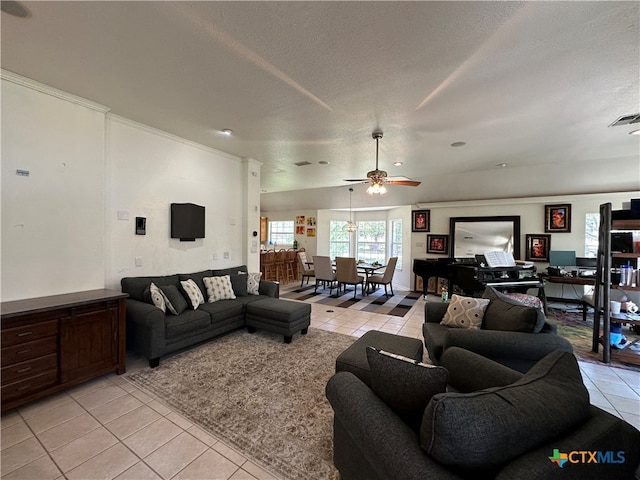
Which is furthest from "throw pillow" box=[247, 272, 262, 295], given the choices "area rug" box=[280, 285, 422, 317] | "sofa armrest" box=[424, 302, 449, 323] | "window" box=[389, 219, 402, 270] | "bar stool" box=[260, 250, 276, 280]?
"window" box=[389, 219, 402, 270]

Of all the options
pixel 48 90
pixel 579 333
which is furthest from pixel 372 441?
pixel 579 333

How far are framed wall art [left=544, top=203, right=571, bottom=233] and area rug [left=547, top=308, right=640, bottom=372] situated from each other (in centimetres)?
182

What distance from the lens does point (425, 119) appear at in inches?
126

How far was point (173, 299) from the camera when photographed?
3387mm

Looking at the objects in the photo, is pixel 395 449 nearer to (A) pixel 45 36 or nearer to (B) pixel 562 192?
(A) pixel 45 36

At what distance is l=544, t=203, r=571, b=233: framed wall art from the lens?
6.00 metres

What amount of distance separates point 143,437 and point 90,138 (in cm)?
308

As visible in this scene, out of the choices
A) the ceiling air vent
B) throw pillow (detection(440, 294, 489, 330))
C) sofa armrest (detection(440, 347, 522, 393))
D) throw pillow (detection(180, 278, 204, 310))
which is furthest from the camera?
throw pillow (detection(180, 278, 204, 310))

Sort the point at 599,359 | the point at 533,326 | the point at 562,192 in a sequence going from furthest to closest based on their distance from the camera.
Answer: the point at 562,192 < the point at 599,359 < the point at 533,326

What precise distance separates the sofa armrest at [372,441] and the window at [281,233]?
9013mm

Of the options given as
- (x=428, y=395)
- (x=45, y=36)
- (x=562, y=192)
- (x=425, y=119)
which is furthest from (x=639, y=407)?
(x=45, y=36)

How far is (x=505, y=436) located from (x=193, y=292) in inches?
142

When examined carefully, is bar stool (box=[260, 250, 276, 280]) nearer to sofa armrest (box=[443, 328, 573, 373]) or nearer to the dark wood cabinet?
the dark wood cabinet

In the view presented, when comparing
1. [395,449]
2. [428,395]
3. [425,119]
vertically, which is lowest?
[395,449]
